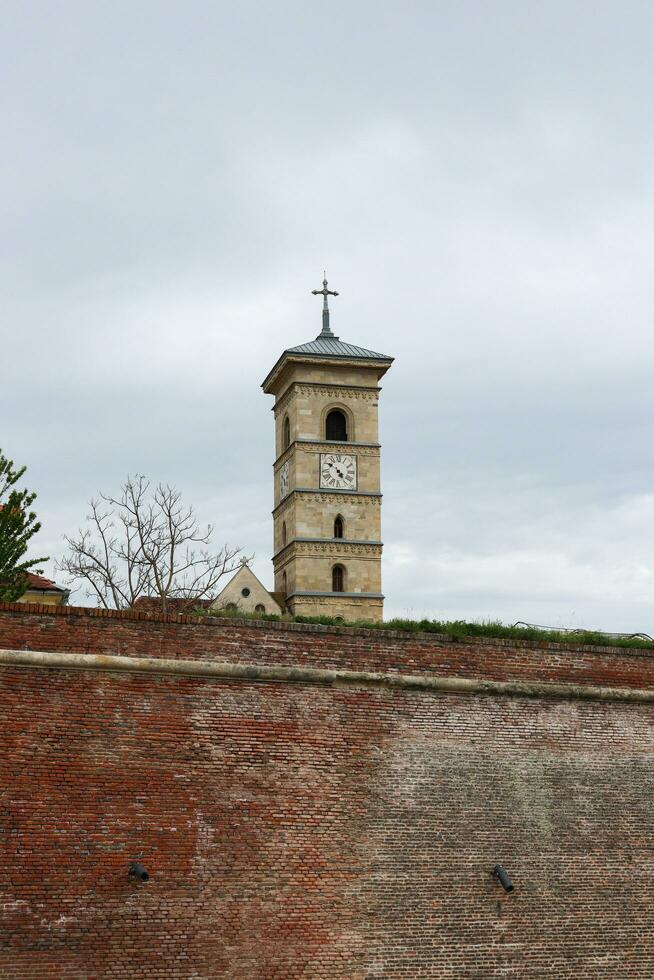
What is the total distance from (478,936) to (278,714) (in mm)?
3411

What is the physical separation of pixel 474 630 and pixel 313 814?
3265 millimetres

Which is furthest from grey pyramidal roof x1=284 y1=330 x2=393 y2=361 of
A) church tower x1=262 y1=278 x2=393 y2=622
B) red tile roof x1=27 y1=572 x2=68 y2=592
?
red tile roof x1=27 y1=572 x2=68 y2=592

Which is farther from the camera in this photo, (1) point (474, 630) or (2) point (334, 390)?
(2) point (334, 390)

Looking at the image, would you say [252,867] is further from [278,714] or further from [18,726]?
[18,726]

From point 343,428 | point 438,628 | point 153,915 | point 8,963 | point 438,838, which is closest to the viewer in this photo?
point 8,963

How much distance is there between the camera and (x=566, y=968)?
13.6m

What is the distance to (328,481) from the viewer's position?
47.2 meters

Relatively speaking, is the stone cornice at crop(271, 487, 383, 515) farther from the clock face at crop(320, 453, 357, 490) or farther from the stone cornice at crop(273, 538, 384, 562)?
the stone cornice at crop(273, 538, 384, 562)

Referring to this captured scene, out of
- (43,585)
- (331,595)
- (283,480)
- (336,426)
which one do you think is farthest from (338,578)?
(43,585)

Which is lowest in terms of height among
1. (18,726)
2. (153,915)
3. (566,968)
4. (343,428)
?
(566,968)

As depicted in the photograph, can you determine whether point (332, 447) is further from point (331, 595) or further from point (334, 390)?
point (331, 595)

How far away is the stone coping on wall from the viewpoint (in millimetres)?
12094

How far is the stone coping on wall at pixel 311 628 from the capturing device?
1209 cm

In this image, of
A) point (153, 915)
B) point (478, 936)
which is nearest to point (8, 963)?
point (153, 915)
